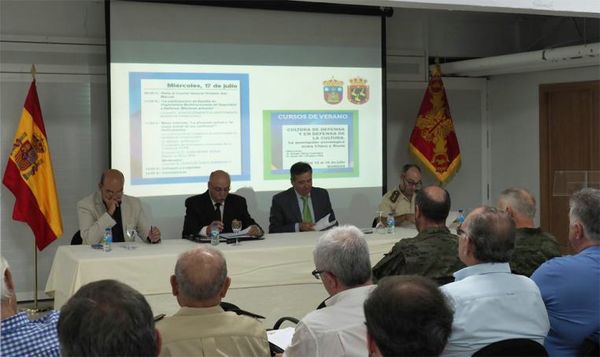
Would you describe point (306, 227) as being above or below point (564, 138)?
below

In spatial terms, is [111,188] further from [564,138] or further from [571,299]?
[564,138]

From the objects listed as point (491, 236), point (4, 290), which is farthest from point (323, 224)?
point (4, 290)

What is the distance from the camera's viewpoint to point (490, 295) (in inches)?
91.7

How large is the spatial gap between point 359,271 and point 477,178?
593cm

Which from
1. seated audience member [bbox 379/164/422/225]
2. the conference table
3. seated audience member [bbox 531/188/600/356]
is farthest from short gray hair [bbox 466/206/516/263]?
seated audience member [bbox 379/164/422/225]

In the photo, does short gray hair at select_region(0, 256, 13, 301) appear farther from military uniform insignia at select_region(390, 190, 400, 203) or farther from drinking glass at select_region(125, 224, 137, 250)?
military uniform insignia at select_region(390, 190, 400, 203)

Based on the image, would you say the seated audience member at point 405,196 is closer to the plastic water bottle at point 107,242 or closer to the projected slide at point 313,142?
the projected slide at point 313,142

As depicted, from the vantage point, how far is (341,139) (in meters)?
6.70

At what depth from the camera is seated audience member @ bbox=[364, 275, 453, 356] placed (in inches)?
64.6

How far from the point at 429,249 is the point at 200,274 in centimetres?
123

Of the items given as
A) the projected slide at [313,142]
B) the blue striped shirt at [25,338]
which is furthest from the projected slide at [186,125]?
the blue striped shirt at [25,338]

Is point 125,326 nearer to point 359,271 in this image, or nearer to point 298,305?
point 359,271

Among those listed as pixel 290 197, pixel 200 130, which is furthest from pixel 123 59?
pixel 290 197

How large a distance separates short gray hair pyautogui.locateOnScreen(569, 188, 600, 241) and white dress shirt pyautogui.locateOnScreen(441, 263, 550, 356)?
0.47 meters
